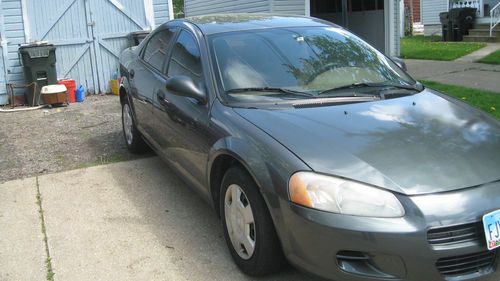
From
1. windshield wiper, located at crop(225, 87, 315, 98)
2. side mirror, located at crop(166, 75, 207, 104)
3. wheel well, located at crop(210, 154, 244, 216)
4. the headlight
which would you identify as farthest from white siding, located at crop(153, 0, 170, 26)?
the headlight

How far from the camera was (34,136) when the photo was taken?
7.31 m

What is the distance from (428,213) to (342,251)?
45 cm

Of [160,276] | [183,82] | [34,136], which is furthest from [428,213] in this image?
[34,136]

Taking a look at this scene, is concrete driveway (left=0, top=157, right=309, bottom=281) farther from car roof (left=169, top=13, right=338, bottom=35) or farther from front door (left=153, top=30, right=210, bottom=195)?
car roof (left=169, top=13, right=338, bottom=35)

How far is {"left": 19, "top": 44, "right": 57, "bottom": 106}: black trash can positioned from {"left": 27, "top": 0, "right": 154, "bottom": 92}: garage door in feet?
1.97

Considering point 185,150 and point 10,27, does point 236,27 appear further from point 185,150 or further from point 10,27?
point 10,27

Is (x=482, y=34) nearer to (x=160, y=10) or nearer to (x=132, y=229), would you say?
(x=160, y=10)

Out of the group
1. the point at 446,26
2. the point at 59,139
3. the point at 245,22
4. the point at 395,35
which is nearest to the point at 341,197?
the point at 245,22

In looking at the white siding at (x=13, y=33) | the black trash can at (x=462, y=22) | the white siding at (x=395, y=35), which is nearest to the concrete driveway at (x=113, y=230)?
the white siding at (x=13, y=33)

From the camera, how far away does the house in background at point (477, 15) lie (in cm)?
1719

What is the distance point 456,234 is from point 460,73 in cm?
901

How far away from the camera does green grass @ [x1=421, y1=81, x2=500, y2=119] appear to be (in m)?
7.07

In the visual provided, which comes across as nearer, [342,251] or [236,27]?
[342,251]

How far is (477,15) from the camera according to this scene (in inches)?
722
